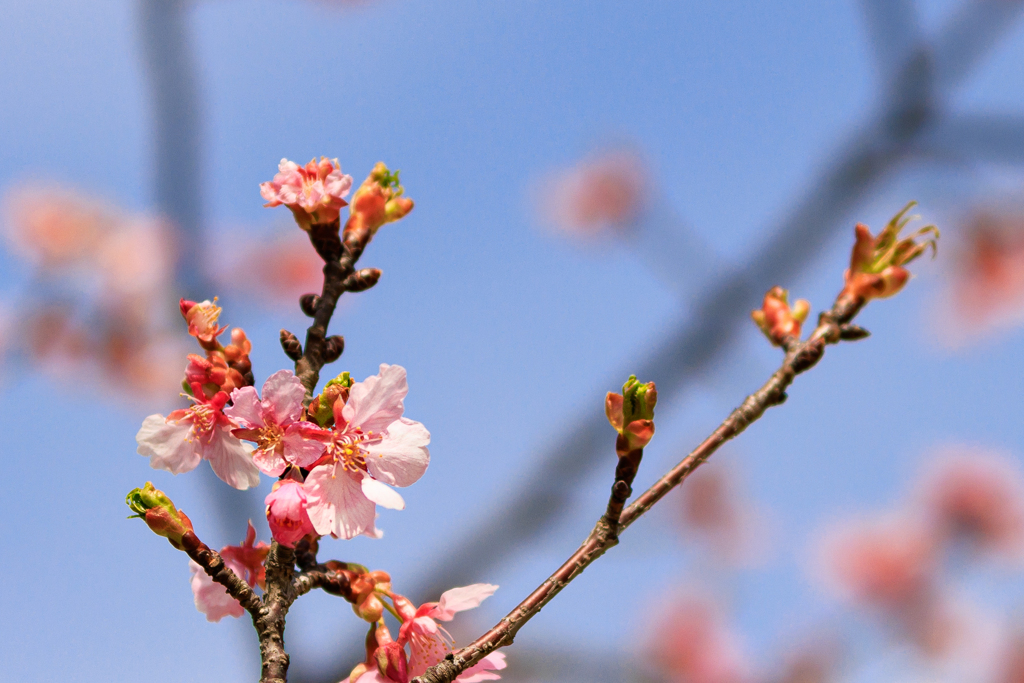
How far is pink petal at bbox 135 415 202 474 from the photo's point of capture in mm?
1239

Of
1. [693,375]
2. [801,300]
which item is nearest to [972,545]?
[693,375]

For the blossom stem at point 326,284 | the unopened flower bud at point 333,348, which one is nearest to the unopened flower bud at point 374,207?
the blossom stem at point 326,284

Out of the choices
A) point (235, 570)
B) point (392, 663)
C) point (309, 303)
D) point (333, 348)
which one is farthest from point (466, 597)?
point (309, 303)

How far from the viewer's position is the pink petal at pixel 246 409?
46.4 inches

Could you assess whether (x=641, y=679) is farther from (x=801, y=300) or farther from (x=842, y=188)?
(x=801, y=300)

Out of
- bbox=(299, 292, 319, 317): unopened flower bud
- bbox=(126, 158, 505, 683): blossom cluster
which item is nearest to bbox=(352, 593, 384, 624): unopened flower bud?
bbox=(126, 158, 505, 683): blossom cluster

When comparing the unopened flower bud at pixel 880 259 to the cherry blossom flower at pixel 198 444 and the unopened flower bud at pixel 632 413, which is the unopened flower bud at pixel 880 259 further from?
the cherry blossom flower at pixel 198 444

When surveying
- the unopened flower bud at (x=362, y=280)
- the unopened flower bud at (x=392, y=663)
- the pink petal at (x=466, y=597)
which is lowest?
the unopened flower bud at (x=392, y=663)

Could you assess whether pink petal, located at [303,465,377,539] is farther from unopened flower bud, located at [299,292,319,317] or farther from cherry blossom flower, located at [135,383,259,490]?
unopened flower bud, located at [299,292,319,317]

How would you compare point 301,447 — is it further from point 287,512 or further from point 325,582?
point 325,582

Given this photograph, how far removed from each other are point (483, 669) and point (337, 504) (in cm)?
40

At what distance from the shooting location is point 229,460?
4.10 ft

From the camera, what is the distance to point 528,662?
12.5ft

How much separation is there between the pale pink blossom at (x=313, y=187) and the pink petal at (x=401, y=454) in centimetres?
46
